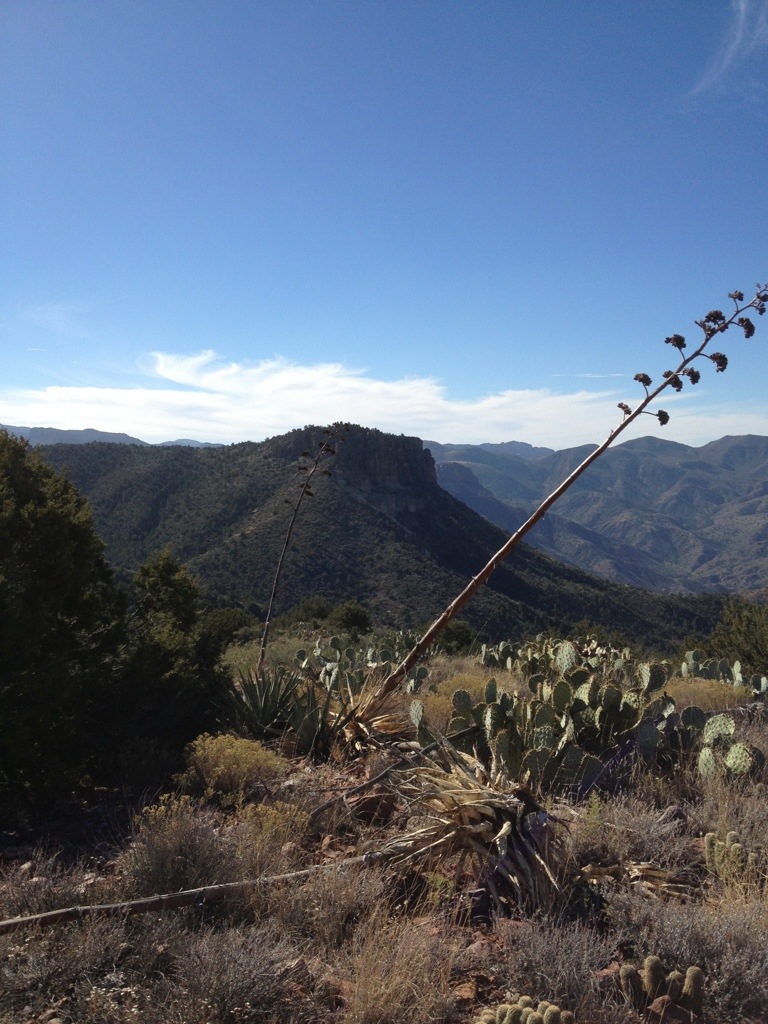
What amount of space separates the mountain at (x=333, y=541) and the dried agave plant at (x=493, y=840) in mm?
27618

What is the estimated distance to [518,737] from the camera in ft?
13.8

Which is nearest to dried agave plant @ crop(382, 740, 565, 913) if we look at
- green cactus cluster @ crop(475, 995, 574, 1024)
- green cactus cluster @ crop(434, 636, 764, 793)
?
green cactus cluster @ crop(434, 636, 764, 793)

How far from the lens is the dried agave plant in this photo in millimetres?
2873

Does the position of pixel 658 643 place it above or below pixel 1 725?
below

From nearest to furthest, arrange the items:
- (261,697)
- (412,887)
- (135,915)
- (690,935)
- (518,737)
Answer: (690,935)
(135,915)
(412,887)
(518,737)
(261,697)

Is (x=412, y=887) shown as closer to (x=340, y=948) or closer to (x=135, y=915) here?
(x=340, y=948)

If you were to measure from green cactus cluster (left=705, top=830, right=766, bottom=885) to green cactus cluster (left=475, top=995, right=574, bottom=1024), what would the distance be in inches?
47.8

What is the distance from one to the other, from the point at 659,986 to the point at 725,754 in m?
2.30

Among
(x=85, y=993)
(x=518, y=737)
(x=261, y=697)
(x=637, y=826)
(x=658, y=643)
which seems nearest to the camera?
(x=85, y=993)

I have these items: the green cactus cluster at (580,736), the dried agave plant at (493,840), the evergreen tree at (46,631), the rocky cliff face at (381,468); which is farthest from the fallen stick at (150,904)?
the rocky cliff face at (381,468)

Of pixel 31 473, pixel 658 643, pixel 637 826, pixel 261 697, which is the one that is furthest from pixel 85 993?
pixel 658 643

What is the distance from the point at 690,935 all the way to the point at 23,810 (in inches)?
145

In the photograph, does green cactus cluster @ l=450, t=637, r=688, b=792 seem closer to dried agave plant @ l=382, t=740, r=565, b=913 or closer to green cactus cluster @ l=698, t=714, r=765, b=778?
green cactus cluster @ l=698, t=714, r=765, b=778

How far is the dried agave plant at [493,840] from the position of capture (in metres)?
2.87
